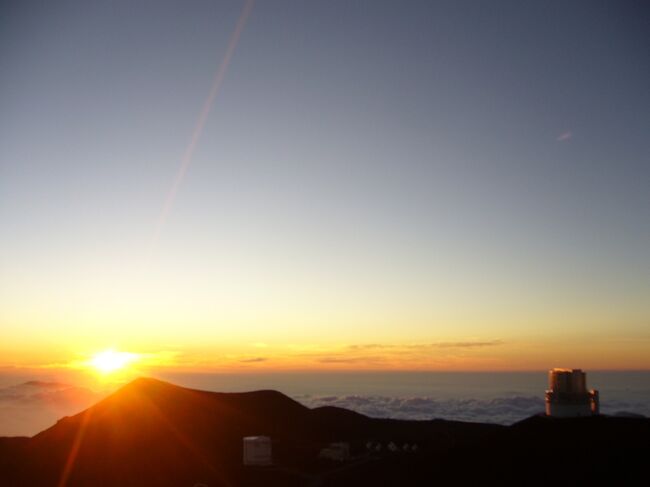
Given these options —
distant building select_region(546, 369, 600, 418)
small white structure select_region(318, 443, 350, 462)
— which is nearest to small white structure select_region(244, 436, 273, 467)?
small white structure select_region(318, 443, 350, 462)

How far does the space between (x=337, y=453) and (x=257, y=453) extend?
9.40 m

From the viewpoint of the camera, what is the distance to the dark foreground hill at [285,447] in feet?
153

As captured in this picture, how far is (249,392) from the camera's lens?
9769 centimetres

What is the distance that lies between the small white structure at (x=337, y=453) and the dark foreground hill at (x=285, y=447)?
50.2 inches

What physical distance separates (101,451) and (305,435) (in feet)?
92.3

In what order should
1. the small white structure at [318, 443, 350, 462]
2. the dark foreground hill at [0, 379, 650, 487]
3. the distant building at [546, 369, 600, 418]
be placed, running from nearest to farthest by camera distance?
1. the dark foreground hill at [0, 379, 650, 487]
2. the distant building at [546, 369, 600, 418]
3. the small white structure at [318, 443, 350, 462]

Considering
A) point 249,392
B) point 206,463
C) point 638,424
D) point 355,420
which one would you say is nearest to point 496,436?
point 638,424

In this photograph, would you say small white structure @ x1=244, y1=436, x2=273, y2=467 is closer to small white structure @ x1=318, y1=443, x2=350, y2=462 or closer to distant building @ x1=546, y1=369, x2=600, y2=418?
small white structure @ x1=318, y1=443, x2=350, y2=462

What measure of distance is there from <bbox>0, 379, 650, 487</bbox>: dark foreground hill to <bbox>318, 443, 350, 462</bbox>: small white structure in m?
1.28

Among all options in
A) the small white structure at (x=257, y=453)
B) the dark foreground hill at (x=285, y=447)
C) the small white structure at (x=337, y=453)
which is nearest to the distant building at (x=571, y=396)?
the dark foreground hill at (x=285, y=447)

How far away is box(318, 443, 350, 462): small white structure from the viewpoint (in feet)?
222

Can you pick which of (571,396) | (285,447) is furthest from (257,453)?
(571,396)

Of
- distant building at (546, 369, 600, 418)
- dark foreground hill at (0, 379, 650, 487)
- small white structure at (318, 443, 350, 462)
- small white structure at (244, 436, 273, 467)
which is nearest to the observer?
dark foreground hill at (0, 379, 650, 487)

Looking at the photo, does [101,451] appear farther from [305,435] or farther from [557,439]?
[557,439]
